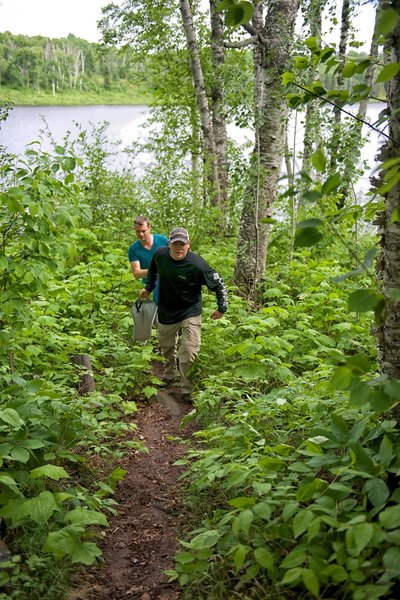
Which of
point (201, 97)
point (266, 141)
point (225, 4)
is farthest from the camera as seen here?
point (201, 97)

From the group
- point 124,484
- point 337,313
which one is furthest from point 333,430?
point 337,313

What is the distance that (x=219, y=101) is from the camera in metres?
13.9

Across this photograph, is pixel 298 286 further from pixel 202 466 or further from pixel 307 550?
pixel 307 550

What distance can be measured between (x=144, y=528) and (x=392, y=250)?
280 cm

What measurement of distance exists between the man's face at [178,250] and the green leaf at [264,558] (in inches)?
166

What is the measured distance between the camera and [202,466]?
12.8 feet

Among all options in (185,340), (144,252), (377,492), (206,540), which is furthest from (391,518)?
(144,252)

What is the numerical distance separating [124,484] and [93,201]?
9.61 m

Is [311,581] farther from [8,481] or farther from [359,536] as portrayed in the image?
[8,481]

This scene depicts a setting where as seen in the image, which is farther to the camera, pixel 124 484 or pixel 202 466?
pixel 124 484

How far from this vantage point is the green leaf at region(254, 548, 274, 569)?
8.65ft

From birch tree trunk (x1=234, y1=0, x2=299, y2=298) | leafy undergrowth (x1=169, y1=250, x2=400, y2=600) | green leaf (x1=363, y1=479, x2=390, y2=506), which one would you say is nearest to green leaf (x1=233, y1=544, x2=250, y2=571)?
leafy undergrowth (x1=169, y1=250, x2=400, y2=600)

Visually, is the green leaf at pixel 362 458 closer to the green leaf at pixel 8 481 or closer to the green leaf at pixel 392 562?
the green leaf at pixel 392 562

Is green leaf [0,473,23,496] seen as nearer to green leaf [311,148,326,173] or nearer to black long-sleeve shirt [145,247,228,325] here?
green leaf [311,148,326,173]
